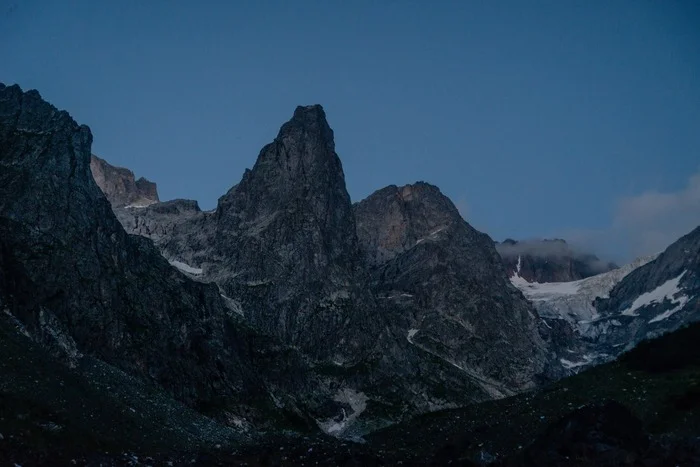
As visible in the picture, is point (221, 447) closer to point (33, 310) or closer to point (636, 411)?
point (33, 310)

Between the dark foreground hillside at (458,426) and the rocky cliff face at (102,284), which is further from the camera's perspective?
the rocky cliff face at (102,284)

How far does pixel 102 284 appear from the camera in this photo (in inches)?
5935

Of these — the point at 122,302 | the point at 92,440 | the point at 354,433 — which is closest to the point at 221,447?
the point at 92,440

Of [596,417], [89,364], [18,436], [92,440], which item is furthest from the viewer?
[89,364]

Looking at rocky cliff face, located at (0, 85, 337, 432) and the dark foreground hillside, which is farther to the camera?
rocky cliff face, located at (0, 85, 337, 432)

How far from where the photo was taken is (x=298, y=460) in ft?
202

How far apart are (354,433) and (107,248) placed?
8159cm

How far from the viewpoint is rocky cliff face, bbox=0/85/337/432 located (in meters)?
138

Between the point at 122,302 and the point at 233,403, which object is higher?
the point at 122,302

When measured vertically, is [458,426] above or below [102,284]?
below

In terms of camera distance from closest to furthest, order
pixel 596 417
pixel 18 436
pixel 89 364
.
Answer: pixel 18 436 → pixel 596 417 → pixel 89 364

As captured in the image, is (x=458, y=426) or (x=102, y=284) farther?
(x=102, y=284)

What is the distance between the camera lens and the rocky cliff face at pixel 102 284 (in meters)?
138

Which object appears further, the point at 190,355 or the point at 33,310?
the point at 190,355
